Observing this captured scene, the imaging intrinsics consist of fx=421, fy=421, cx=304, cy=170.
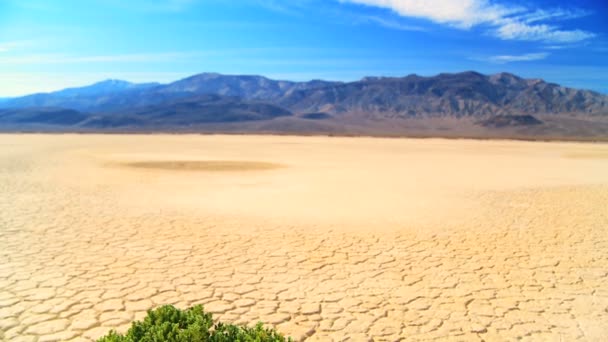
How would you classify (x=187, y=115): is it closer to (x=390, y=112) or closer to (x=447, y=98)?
(x=390, y=112)

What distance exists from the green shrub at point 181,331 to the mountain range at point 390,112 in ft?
289

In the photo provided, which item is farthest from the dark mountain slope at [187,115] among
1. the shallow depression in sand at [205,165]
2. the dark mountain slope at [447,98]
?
the shallow depression in sand at [205,165]

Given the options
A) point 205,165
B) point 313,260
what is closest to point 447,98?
point 205,165

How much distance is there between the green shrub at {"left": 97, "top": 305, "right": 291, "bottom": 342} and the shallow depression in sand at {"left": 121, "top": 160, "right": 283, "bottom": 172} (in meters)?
14.0

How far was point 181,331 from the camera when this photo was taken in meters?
2.63

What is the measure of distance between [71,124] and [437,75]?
149 m

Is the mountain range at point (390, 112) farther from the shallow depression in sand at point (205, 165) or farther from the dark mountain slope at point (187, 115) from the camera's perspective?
the shallow depression in sand at point (205, 165)

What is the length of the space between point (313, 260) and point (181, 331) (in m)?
3.57

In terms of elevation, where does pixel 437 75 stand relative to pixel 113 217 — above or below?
above

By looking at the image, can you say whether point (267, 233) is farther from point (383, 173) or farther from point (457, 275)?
point (383, 173)

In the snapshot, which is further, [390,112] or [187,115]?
[390,112]

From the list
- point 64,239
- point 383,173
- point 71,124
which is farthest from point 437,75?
point 64,239

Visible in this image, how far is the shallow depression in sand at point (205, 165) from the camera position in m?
17.1

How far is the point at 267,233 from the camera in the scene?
745cm
